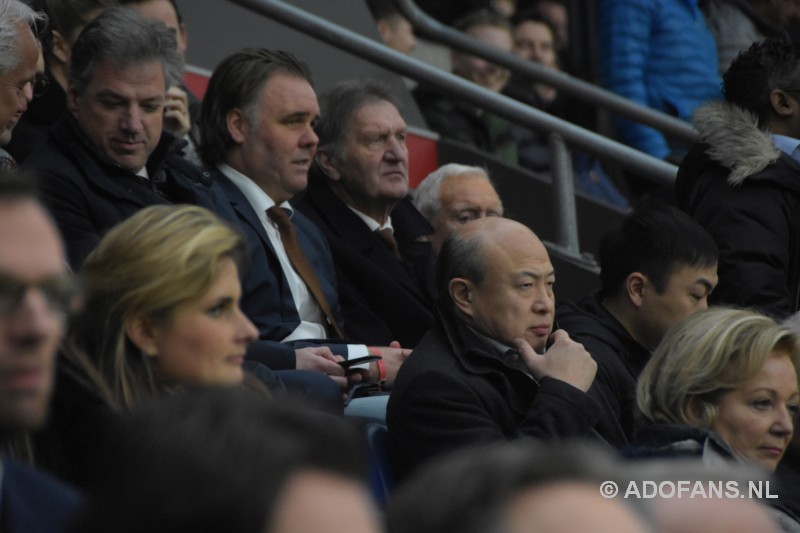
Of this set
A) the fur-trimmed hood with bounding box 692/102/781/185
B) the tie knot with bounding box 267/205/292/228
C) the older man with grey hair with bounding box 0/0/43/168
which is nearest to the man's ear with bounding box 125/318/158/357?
the older man with grey hair with bounding box 0/0/43/168

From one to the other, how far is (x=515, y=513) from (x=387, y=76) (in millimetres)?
6275

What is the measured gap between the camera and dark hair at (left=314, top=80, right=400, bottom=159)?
18.9 ft

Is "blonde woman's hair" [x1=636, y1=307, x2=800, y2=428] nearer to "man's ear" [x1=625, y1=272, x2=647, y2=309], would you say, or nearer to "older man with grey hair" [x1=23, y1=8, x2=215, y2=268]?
"man's ear" [x1=625, y1=272, x2=647, y2=309]

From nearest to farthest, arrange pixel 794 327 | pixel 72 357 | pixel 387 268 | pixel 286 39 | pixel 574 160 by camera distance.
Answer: pixel 72 357 < pixel 794 327 < pixel 387 268 < pixel 286 39 < pixel 574 160

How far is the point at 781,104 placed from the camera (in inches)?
227

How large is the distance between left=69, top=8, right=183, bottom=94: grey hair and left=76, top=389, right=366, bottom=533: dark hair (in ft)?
10.2

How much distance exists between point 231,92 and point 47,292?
3267 millimetres

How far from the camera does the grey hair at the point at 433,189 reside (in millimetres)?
6188

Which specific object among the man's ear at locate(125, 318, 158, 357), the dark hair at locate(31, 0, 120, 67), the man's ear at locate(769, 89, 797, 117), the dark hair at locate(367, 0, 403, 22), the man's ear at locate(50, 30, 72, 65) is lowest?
the dark hair at locate(367, 0, 403, 22)

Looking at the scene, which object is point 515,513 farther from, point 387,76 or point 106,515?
point 387,76

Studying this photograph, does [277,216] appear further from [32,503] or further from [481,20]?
[481,20]

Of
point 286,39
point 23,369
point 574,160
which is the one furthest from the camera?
point 574,160

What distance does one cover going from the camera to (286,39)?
7.33m

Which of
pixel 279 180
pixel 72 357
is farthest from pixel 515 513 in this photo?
pixel 279 180
